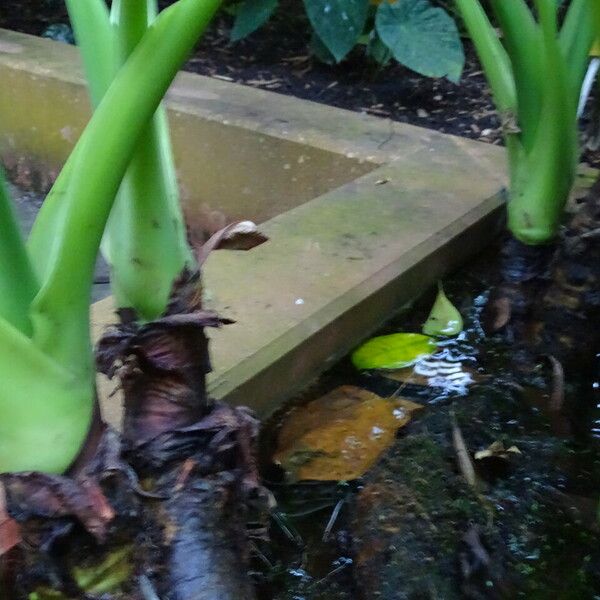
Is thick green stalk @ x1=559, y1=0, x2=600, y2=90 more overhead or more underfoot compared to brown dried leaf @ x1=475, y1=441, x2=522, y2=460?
more overhead

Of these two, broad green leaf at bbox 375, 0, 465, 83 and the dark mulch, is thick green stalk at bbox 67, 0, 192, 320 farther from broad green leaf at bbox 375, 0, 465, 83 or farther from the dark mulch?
broad green leaf at bbox 375, 0, 465, 83

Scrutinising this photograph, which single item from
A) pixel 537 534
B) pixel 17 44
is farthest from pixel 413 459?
pixel 17 44

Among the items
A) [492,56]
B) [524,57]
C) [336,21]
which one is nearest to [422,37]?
[336,21]

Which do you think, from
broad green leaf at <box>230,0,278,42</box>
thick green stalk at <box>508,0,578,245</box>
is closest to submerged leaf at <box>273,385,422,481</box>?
thick green stalk at <box>508,0,578,245</box>

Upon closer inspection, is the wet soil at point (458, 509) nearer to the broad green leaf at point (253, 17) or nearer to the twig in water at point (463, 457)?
the twig in water at point (463, 457)

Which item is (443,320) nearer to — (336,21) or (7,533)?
(7,533)
